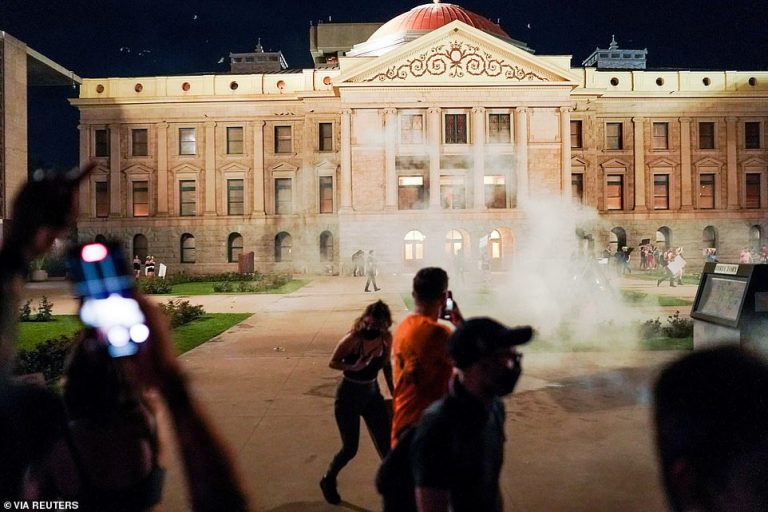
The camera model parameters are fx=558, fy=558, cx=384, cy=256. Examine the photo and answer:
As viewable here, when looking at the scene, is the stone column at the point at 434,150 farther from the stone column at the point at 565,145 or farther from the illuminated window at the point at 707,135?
the illuminated window at the point at 707,135

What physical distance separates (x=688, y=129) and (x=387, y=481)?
50.7m

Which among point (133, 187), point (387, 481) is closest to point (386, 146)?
point (133, 187)

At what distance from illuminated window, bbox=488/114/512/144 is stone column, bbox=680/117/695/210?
1568 cm

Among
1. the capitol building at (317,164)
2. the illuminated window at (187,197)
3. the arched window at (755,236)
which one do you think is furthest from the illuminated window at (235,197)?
the arched window at (755,236)

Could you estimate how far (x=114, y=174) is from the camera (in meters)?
44.7

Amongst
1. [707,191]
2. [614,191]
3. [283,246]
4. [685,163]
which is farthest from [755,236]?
[283,246]

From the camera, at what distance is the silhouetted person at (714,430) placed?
145cm

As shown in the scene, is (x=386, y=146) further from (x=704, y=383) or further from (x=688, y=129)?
(x=704, y=383)

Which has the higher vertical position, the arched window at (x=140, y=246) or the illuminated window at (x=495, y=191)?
the illuminated window at (x=495, y=191)

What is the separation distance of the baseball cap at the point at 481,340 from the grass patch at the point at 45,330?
40.3 feet

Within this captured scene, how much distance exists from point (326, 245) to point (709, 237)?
101ft

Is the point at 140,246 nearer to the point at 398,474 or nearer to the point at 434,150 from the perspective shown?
the point at 434,150

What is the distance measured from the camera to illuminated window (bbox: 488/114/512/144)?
134 feet

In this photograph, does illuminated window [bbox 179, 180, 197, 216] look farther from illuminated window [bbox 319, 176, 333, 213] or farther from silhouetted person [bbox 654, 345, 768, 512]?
silhouetted person [bbox 654, 345, 768, 512]
